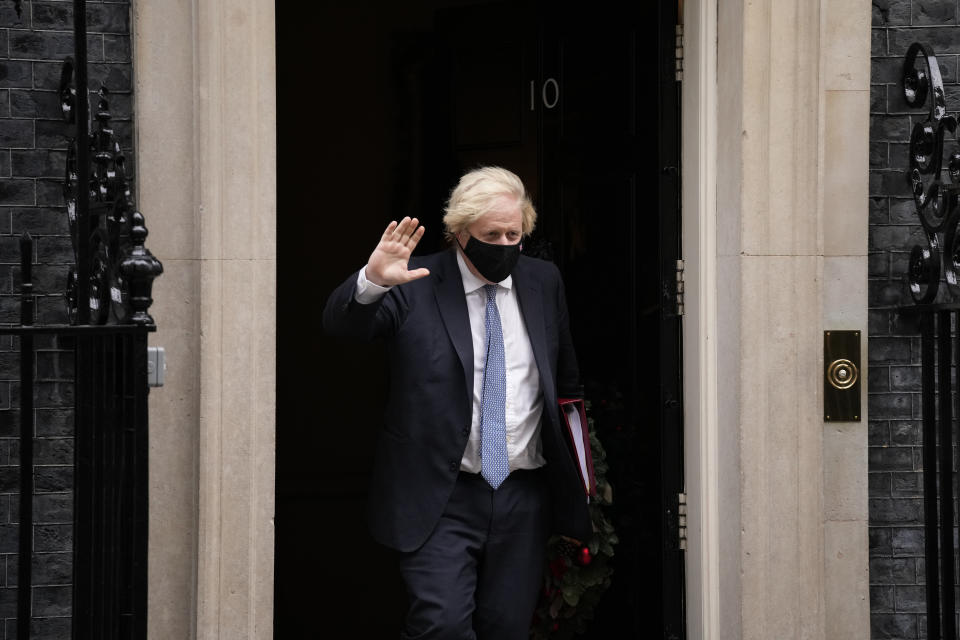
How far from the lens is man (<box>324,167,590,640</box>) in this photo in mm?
4043

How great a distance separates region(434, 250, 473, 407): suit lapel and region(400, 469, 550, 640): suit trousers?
356 mm

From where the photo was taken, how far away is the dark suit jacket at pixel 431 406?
13.3 feet

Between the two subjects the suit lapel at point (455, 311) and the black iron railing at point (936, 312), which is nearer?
the black iron railing at point (936, 312)

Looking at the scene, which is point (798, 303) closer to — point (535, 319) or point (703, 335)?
point (703, 335)

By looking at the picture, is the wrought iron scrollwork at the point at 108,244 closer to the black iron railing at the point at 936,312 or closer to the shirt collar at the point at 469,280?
the shirt collar at the point at 469,280

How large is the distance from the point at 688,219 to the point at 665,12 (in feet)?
2.80

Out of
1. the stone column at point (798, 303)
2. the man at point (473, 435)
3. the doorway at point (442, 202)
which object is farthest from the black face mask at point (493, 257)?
the doorway at point (442, 202)

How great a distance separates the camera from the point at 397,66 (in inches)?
348

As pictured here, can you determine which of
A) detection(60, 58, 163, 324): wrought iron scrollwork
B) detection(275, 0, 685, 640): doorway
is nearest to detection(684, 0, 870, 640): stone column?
detection(275, 0, 685, 640): doorway

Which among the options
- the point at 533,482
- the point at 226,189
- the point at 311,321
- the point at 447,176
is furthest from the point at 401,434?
the point at 311,321

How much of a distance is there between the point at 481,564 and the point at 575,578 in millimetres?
862

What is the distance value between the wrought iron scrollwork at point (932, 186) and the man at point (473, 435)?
51.1 inches

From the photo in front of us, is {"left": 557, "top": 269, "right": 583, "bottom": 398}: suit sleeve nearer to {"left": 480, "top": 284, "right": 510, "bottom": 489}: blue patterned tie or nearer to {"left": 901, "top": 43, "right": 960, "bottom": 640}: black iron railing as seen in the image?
{"left": 480, "top": 284, "right": 510, "bottom": 489}: blue patterned tie

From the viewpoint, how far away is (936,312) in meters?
3.96
